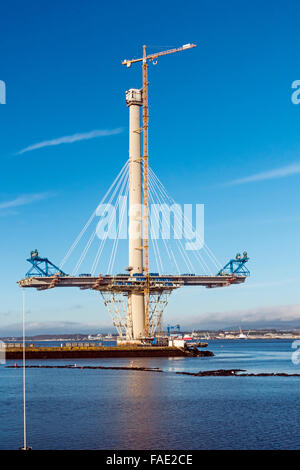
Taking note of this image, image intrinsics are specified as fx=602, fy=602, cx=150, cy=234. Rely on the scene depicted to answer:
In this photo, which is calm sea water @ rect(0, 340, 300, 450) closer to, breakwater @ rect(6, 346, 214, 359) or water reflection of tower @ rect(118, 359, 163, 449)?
water reflection of tower @ rect(118, 359, 163, 449)

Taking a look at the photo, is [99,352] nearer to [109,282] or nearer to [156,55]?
[109,282]

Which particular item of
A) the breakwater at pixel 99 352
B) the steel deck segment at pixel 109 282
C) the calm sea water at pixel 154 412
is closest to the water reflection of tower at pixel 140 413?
the calm sea water at pixel 154 412

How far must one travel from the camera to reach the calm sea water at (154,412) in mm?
35531

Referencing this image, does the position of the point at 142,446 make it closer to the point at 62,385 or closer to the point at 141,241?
the point at 62,385

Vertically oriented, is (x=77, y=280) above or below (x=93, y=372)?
above

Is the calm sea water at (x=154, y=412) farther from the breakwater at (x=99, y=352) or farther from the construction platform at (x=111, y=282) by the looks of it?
the construction platform at (x=111, y=282)

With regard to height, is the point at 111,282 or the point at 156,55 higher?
the point at 156,55

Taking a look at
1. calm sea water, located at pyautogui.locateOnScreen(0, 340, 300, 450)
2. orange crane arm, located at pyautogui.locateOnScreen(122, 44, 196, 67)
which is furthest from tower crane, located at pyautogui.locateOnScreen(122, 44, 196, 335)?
calm sea water, located at pyautogui.locateOnScreen(0, 340, 300, 450)

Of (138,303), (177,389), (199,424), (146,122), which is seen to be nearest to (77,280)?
(138,303)

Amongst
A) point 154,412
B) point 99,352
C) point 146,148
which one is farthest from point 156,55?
point 154,412

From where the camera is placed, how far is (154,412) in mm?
47219

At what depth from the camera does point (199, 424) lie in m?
41.6

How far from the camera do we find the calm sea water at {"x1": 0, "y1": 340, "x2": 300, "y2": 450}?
35.5m
